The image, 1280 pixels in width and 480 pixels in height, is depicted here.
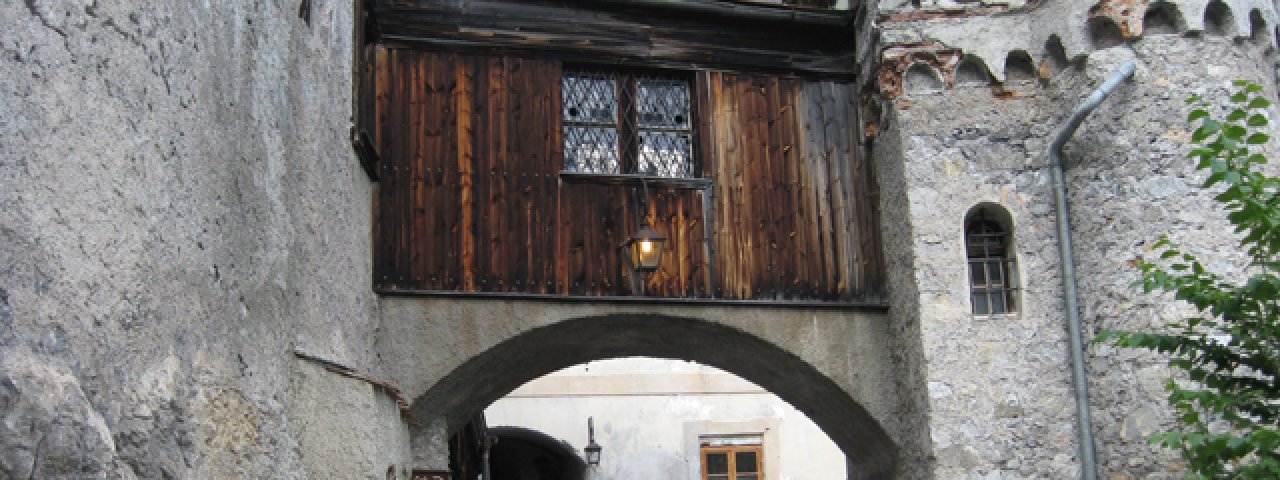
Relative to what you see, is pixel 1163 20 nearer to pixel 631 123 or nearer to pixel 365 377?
pixel 631 123

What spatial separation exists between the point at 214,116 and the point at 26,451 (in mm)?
1902

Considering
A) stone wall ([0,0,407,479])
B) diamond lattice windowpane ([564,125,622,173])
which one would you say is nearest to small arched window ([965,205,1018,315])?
diamond lattice windowpane ([564,125,622,173])

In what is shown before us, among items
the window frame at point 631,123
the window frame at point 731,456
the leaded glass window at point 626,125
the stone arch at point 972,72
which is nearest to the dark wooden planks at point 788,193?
the window frame at point 631,123

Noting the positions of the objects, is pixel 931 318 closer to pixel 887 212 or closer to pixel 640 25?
pixel 887 212

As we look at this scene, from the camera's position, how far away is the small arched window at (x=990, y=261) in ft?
27.3

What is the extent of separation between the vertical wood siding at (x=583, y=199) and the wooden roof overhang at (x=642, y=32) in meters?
0.13

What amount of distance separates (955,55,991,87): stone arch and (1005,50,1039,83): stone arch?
142 mm

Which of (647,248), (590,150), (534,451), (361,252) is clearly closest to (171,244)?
(361,252)

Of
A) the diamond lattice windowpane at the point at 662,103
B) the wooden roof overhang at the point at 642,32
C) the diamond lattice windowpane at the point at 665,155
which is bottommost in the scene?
the diamond lattice windowpane at the point at 665,155

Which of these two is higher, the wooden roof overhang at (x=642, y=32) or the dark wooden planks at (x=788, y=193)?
the wooden roof overhang at (x=642, y=32)

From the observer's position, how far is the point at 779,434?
1390 centimetres

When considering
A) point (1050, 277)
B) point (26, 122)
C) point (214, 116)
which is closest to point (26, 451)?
point (26, 122)

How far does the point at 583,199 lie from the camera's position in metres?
8.40

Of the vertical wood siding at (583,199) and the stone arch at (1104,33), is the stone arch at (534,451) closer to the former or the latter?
the vertical wood siding at (583,199)
